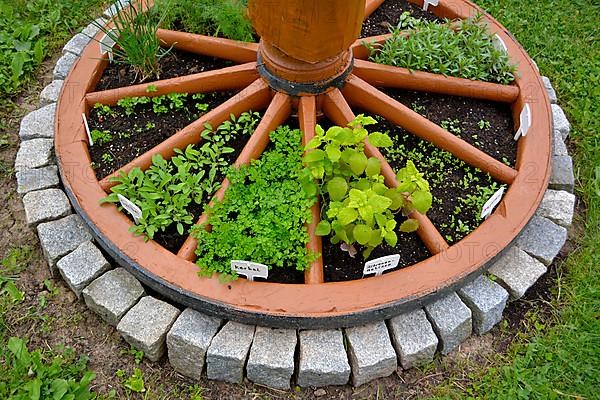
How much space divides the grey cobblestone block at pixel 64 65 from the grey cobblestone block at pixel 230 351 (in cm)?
185

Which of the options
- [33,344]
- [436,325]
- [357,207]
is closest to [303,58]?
[357,207]

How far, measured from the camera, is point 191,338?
8.46 ft

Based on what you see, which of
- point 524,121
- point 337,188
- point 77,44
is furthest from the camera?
point 77,44

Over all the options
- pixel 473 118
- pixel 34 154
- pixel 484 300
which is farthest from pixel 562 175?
pixel 34 154

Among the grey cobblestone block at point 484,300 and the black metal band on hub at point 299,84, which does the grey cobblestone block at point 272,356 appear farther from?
the black metal band on hub at point 299,84

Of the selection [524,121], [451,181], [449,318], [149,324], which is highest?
[524,121]

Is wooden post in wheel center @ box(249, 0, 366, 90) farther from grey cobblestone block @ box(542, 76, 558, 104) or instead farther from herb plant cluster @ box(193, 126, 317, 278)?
grey cobblestone block @ box(542, 76, 558, 104)

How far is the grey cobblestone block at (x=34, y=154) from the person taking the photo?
3.14 m

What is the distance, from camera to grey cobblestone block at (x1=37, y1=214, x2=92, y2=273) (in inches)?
112

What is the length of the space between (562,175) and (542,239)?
1.50ft

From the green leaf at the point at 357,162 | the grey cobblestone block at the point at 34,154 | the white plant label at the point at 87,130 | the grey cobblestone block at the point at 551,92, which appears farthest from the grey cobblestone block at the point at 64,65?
the grey cobblestone block at the point at 551,92

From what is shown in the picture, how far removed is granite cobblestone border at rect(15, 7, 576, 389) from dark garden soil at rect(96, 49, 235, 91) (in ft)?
2.11

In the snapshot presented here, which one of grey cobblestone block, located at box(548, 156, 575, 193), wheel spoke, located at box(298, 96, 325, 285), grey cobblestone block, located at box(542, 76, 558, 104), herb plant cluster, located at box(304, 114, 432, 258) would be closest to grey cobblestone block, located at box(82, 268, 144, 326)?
wheel spoke, located at box(298, 96, 325, 285)

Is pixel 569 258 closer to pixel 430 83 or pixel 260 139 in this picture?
pixel 430 83
